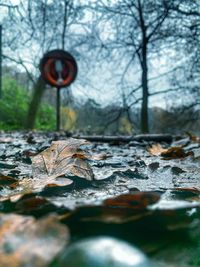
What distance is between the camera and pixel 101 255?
150 mm

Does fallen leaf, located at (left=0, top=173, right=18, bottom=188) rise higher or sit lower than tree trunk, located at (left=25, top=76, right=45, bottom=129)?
lower

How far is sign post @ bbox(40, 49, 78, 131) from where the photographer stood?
6.72 metres

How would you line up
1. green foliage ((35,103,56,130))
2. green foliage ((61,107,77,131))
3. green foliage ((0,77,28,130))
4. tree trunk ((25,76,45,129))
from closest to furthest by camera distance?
green foliage ((61,107,77,131)) → tree trunk ((25,76,45,129)) → green foliage ((0,77,28,130)) → green foliage ((35,103,56,130))

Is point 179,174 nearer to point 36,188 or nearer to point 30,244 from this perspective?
point 36,188

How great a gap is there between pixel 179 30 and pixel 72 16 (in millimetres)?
2023

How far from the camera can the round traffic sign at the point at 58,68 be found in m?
6.72

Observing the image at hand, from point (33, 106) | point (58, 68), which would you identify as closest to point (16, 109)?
point (33, 106)

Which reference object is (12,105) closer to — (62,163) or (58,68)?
(58,68)

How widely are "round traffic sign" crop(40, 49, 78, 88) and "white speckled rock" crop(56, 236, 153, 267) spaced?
6.67m

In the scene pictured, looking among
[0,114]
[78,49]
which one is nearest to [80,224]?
[78,49]

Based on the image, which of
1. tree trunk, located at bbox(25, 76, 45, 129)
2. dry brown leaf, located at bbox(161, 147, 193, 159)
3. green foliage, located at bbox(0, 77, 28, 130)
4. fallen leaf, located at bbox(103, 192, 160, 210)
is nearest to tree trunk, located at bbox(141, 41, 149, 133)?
tree trunk, located at bbox(25, 76, 45, 129)

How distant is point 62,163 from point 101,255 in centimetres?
38

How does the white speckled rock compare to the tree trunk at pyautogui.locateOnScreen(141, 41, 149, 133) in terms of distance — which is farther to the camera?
the tree trunk at pyautogui.locateOnScreen(141, 41, 149, 133)

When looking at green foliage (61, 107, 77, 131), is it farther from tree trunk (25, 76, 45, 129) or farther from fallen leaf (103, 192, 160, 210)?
fallen leaf (103, 192, 160, 210)
